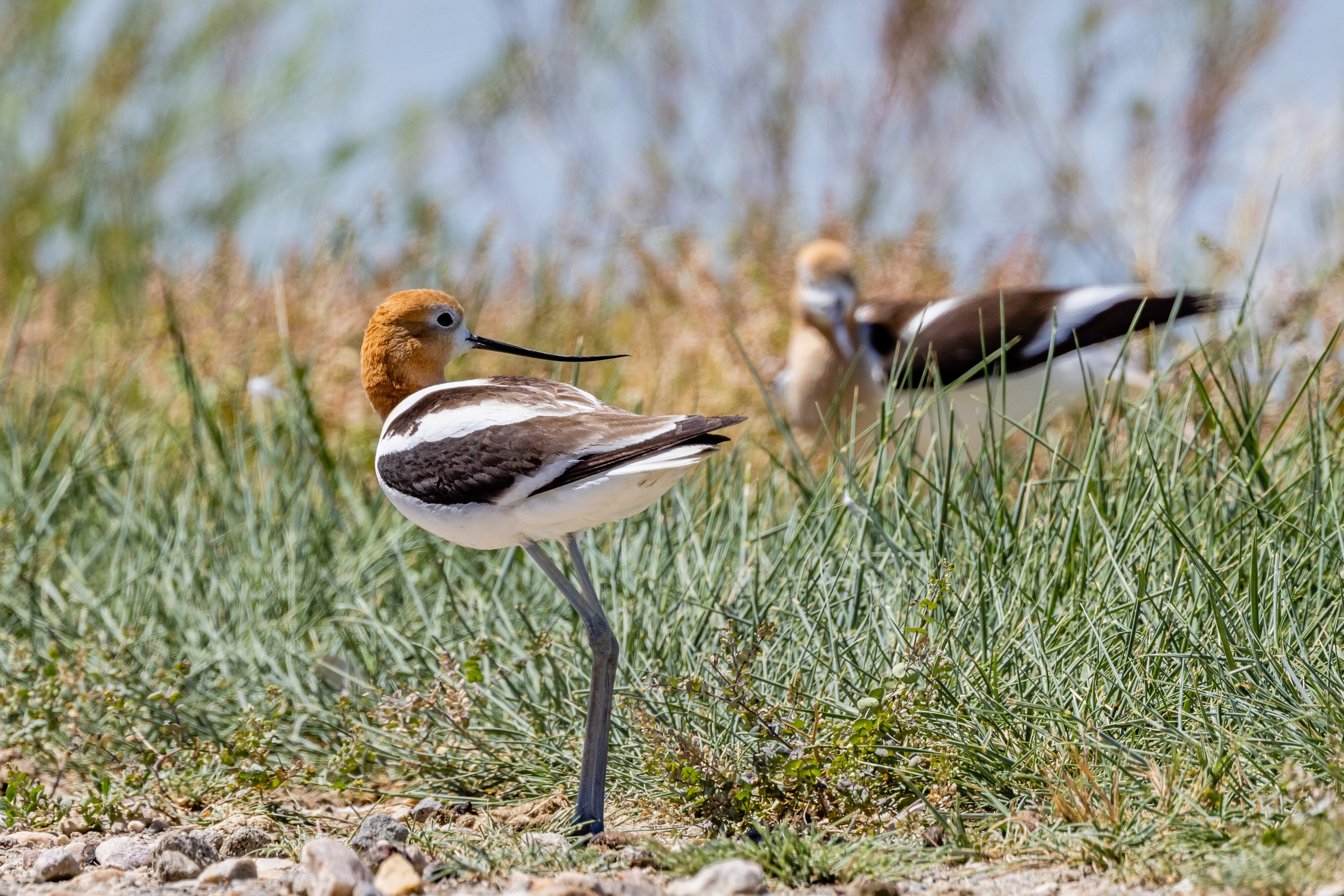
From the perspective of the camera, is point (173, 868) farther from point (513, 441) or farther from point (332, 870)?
point (513, 441)

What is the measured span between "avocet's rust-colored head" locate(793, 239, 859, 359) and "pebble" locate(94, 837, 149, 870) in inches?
141

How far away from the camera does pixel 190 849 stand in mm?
2477

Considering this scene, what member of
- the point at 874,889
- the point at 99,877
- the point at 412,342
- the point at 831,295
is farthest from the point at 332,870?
the point at 831,295

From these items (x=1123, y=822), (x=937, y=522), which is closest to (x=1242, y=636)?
(x=1123, y=822)

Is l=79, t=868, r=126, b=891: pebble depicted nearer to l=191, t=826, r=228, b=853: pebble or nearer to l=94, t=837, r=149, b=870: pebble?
l=94, t=837, r=149, b=870: pebble

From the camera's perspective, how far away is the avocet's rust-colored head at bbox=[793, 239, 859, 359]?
18.4ft

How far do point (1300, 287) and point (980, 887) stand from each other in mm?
2842

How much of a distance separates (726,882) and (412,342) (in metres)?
1.43

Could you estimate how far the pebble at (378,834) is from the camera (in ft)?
8.20

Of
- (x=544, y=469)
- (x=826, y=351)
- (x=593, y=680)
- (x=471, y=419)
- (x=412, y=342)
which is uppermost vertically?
(x=826, y=351)

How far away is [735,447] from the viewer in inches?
158

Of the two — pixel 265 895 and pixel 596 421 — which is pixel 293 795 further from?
pixel 596 421

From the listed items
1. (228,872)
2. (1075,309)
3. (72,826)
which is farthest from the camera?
(1075,309)

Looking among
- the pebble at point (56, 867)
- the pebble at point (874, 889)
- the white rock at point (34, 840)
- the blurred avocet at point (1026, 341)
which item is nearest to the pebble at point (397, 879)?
the pebble at point (56, 867)
